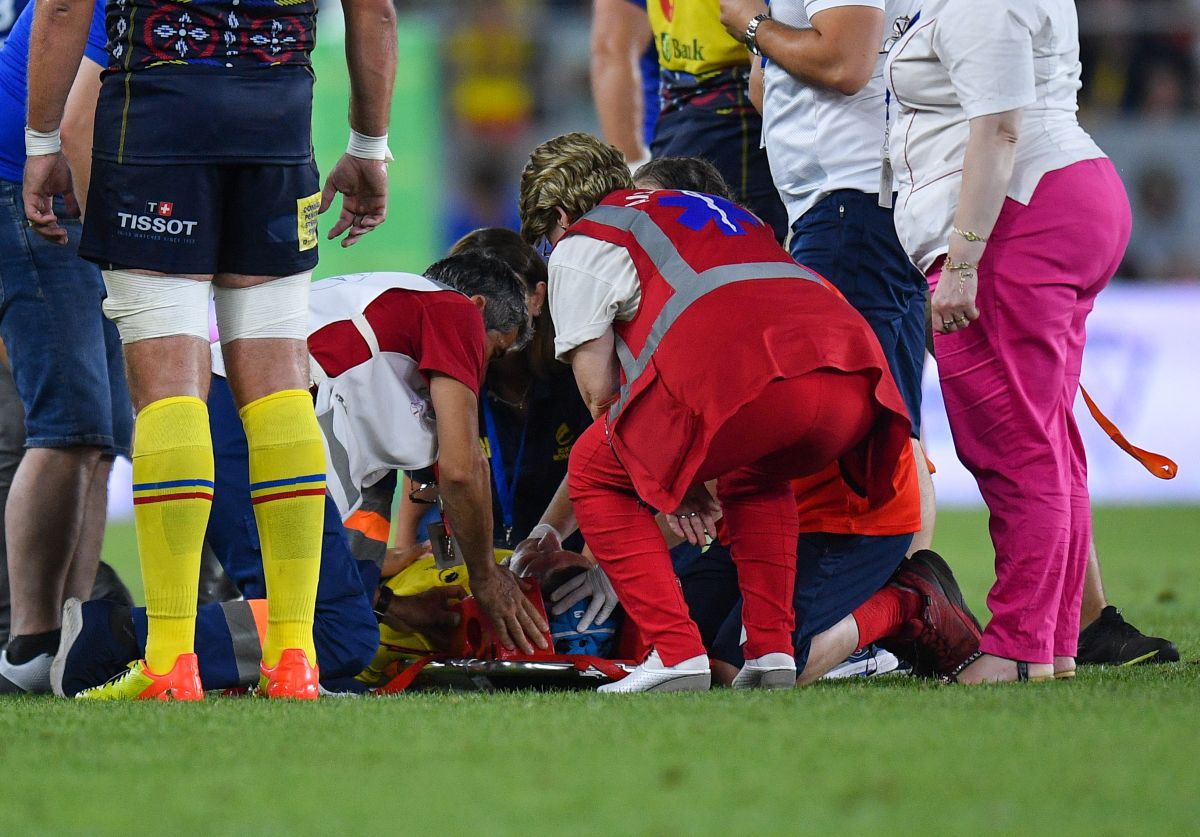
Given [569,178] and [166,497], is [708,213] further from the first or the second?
[166,497]

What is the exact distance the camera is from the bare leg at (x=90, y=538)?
3.66 metres

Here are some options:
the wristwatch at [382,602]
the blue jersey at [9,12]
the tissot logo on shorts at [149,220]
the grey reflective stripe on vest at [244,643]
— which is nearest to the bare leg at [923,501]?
the wristwatch at [382,602]

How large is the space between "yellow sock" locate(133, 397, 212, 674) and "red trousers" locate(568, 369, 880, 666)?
28.9 inches

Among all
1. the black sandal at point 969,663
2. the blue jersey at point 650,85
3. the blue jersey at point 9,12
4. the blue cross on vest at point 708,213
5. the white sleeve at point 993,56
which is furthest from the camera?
the blue jersey at point 650,85

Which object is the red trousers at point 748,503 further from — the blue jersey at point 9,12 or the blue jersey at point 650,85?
the blue jersey at point 650,85

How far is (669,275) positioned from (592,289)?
0.50 ft

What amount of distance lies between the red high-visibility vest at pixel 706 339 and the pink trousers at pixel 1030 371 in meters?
0.19

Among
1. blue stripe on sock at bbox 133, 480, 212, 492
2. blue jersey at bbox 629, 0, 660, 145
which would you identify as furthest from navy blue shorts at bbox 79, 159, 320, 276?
blue jersey at bbox 629, 0, 660, 145

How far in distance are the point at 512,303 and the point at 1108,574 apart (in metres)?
3.07

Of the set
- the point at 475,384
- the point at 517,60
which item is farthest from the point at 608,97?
the point at 517,60

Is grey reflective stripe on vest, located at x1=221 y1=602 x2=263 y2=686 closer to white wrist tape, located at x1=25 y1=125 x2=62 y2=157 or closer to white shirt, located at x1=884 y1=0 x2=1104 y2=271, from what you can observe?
white wrist tape, located at x1=25 y1=125 x2=62 y2=157

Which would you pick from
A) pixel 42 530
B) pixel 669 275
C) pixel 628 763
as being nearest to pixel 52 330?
pixel 42 530

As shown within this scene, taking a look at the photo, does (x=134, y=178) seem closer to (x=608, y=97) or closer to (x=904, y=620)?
(x=904, y=620)

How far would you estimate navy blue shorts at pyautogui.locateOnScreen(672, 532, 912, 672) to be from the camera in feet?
10.6
